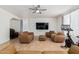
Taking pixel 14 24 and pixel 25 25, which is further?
pixel 25 25

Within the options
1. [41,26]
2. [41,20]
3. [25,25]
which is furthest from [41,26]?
[25,25]

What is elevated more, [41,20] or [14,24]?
[41,20]

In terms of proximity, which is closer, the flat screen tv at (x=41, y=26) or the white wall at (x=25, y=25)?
the flat screen tv at (x=41, y=26)

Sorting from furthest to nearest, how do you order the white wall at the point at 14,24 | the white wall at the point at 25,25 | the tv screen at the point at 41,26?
the white wall at the point at 25,25
the tv screen at the point at 41,26
the white wall at the point at 14,24

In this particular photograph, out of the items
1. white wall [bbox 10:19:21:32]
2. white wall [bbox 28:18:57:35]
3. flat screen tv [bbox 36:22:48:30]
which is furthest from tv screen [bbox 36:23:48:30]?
white wall [bbox 10:19:21:32]

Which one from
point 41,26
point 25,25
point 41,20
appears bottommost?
point 41,26

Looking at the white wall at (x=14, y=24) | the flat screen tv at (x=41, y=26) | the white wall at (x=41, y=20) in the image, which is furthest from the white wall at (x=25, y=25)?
the white wall at (x=14, y=24)

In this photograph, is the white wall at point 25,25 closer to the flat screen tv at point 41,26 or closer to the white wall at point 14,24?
the flat screen tv at point 41,26

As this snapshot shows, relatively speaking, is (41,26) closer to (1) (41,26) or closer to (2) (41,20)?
(1) (41,26)
